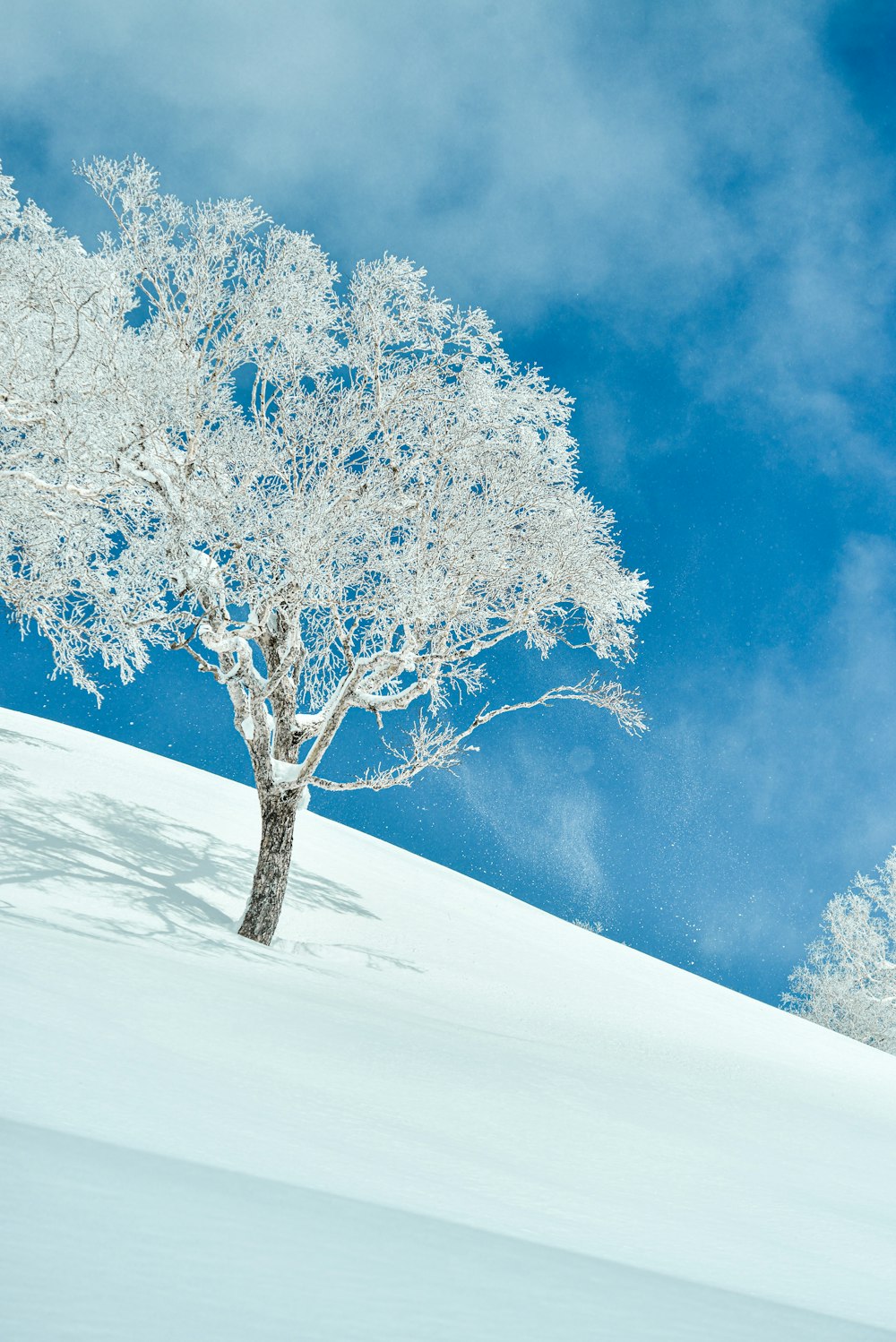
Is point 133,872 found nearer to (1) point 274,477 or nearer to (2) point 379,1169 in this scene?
(1) point 274,477

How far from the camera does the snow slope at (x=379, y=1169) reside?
126cm

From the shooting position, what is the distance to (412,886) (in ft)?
61.8

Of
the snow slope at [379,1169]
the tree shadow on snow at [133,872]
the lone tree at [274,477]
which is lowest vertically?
the tree shadow on snow at [133,872]

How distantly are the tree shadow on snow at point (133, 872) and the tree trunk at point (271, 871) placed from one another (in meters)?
0.40

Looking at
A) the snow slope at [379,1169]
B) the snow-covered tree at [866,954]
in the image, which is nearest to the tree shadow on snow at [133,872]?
the snow slope at [379,1169]

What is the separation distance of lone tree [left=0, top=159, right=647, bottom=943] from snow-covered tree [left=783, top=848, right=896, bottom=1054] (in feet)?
72.5

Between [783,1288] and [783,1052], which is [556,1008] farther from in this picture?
[783,1288]

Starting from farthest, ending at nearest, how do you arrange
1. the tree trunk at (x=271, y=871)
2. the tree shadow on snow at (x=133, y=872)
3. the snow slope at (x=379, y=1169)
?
the tree trunk at (x=271, y=871) < the tree shadow on snow at (x=133, y=872) < the snow slope at (x=379, y=1169)

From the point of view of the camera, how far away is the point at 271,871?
11.8 meters

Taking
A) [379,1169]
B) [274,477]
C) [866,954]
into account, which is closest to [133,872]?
[274,477]

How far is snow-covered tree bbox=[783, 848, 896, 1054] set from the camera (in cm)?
2914

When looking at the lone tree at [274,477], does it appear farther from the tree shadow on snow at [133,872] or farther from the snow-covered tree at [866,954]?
the snow-covered tree at [866,954]

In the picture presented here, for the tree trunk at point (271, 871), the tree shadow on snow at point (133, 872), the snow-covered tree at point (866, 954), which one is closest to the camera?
the tree shadow on snow at point (133, 872)

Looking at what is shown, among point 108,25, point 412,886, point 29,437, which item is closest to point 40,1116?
point 29,437
